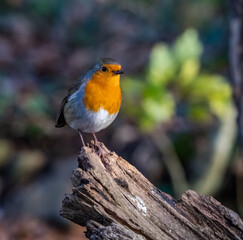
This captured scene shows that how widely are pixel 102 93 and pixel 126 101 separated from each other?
86.1 inches

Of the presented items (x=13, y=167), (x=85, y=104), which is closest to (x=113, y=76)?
(x=85, y=104)

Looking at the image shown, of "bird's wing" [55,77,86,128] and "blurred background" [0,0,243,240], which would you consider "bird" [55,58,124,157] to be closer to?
"bird's wing" [55,77,86,128]

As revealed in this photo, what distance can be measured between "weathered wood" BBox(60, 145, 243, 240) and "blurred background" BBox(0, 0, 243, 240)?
97.0 inches

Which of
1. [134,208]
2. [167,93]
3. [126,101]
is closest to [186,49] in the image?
[167,93]

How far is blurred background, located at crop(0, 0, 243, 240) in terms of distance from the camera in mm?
6156

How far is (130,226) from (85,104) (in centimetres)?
131

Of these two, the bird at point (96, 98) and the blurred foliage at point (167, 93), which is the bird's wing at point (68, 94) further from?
the blurred foliage at point (167, 93)

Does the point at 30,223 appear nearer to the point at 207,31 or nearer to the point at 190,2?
the point at 207,31

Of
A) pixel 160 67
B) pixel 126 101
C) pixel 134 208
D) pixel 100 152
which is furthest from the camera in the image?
pixel 126 101

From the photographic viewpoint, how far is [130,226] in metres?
2.96

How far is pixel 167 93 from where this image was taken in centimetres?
615

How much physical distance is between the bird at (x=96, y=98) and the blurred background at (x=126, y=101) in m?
1.65

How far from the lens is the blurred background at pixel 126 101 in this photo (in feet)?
20.2

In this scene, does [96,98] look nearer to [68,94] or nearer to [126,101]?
[68,94]
